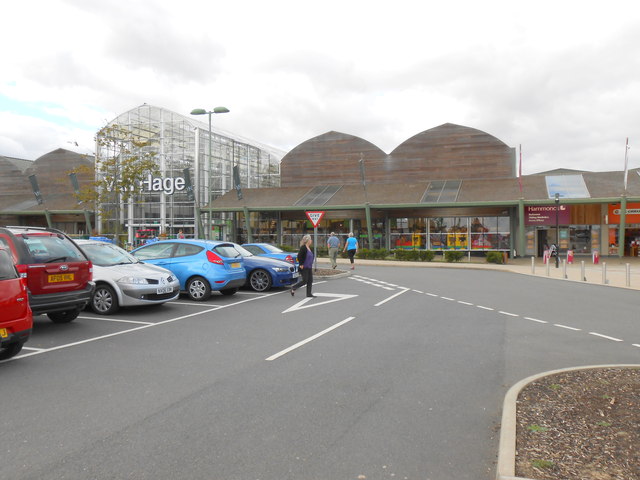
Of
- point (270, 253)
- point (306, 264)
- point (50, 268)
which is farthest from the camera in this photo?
point (270, 253)

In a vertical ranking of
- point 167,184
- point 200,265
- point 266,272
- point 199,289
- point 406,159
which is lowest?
point 199,289

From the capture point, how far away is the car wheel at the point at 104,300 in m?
9.83

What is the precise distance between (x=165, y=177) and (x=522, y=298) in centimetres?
3053

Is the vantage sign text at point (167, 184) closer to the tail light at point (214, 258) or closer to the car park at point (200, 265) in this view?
the car park at point (200, 265)

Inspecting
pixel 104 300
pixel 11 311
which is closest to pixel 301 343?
pixel 11 311

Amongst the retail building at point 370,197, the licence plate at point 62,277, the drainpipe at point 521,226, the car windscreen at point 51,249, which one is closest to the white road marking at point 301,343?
the licence plate at point 62,277

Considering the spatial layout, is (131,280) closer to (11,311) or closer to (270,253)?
(11,311)

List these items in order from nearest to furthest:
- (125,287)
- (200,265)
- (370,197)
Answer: (125,287)
(200,265)
(370,197)

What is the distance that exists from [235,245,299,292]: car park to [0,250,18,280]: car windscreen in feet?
26.2

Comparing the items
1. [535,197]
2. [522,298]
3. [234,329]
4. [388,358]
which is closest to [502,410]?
[388,358]

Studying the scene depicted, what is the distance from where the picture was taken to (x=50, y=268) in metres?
7.93

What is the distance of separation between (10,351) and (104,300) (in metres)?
3.68

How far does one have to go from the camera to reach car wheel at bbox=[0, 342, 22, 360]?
243 inches

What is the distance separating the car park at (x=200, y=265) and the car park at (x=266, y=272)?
1.60 meters
